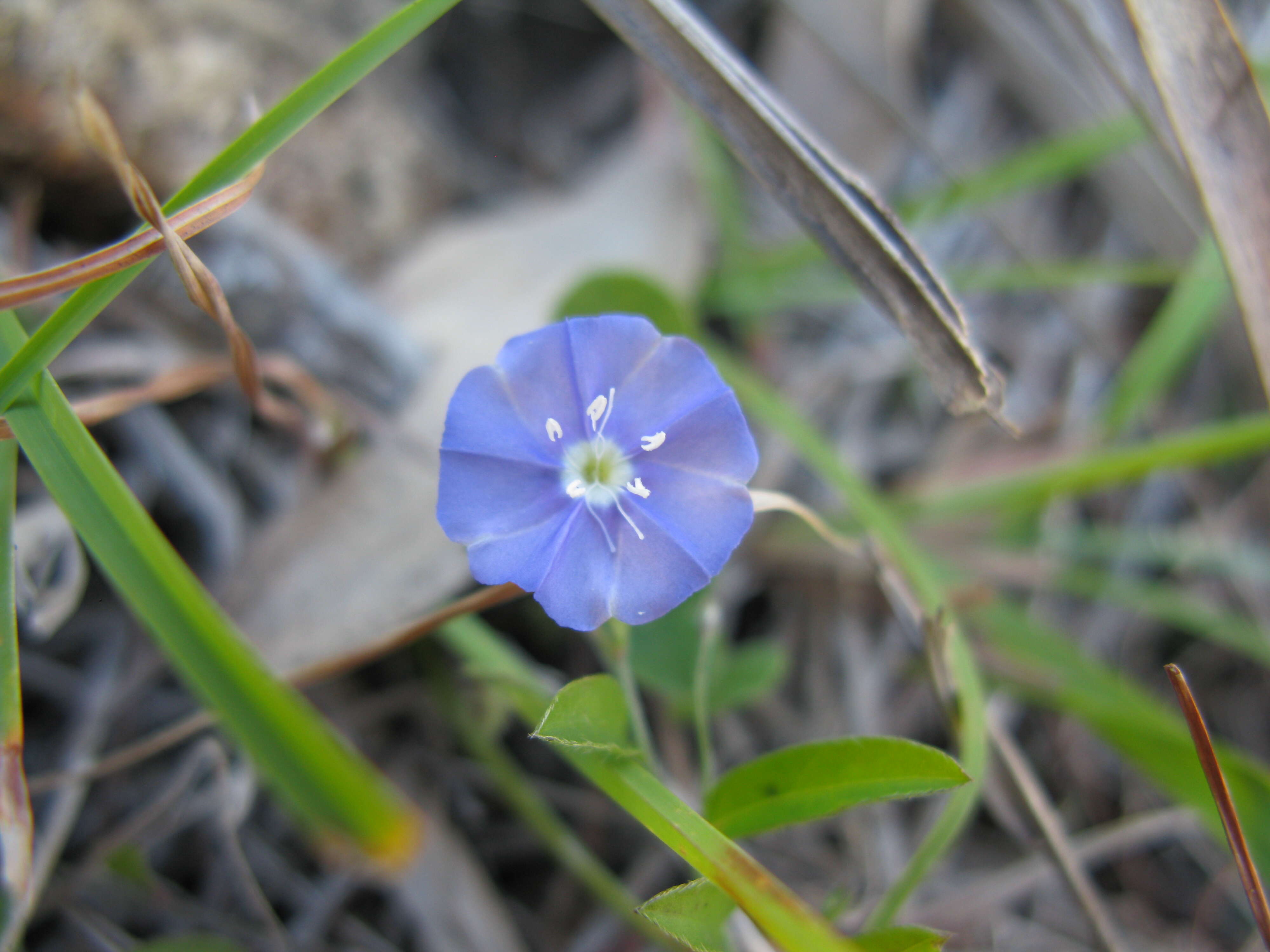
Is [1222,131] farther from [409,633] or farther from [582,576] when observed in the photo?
[409,633]

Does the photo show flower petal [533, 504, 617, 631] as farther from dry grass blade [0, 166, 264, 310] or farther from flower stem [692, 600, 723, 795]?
dry grass blade [0, 166, 264, 310]

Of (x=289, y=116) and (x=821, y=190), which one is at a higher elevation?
(x=289, y=116)

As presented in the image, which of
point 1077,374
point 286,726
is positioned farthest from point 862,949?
point 1077,374

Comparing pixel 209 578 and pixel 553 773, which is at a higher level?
pixel 209 578

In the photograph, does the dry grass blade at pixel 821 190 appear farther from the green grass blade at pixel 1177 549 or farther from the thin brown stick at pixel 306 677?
the green grass blade at pixel 1177 549

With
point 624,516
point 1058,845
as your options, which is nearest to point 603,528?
point 624,516

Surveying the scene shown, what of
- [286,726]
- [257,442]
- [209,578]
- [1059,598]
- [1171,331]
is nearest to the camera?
[286,726]

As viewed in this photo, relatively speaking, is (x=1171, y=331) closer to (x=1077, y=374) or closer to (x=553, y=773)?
→ (x=1077, y=374)
